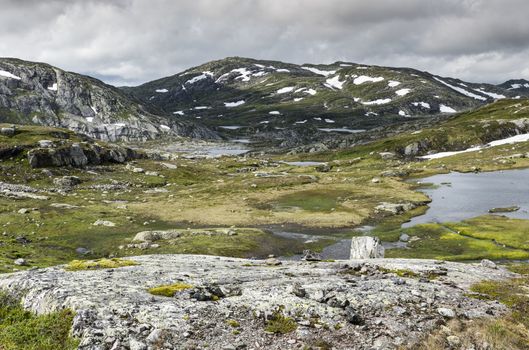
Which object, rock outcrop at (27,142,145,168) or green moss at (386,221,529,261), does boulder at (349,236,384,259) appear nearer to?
green moss at (386,221,529,261)

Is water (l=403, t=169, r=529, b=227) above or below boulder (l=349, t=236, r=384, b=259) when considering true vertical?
below

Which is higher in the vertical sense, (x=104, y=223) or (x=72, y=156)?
(x=72, y=156)

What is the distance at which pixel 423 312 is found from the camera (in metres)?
29.0

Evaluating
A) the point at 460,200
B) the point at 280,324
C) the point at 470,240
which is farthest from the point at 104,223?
the point at 460,200

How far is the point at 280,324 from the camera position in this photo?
1003 inches

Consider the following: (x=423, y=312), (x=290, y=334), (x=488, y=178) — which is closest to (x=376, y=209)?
(x=488, y=178)

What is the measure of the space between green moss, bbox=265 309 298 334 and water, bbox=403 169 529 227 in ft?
249

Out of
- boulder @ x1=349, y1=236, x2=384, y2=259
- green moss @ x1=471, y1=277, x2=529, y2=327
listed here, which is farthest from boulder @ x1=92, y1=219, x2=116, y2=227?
green moss @ x1=471, y1=277, x2=529, y2=327

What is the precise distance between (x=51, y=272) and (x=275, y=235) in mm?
60625

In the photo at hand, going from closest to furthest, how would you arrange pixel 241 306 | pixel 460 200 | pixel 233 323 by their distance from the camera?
pixel 233 323 < pixel 241 306 < pixel 460 200

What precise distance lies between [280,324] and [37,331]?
13747 mm

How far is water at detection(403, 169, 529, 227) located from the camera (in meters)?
103

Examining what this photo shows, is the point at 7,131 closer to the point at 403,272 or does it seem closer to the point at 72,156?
the point at 72,156

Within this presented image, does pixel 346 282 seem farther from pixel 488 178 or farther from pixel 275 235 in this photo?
pixel 488 178
